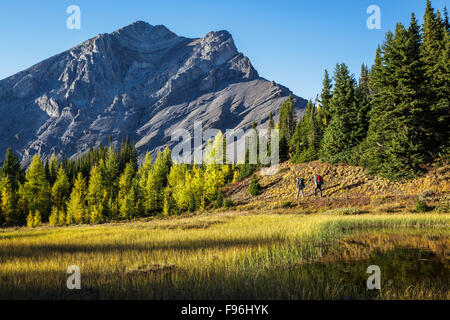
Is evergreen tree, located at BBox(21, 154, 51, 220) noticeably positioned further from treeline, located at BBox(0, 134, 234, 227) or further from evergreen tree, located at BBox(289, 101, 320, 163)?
evergreen tree, located at BBox(289, 101, 320, 163)

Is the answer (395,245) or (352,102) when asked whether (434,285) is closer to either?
(395,245)

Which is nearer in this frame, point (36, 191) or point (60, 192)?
point (36, 191)

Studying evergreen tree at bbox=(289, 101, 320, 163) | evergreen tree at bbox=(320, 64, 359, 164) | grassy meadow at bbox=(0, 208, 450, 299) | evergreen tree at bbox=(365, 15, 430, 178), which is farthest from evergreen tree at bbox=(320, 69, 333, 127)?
grassy meadow at bbox=(0, 208, 450, 299)

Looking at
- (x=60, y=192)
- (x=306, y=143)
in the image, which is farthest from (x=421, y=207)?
(x=60, y=192)

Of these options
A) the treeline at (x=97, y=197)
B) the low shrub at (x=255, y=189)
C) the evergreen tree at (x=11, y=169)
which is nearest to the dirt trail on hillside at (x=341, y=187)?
the low shrub at (x=255, y=189)

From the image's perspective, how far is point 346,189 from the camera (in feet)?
114

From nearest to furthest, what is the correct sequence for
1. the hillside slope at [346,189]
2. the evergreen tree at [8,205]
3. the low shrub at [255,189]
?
the hillside slope at [346,189] → the low shrub at [255,189] → the evergreen tree at [8,205]

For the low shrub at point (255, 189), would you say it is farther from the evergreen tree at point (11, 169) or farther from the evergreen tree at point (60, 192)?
the evergreen tree at point (11, 169)

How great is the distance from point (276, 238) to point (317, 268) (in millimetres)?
5195

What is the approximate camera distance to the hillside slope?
25.7 m

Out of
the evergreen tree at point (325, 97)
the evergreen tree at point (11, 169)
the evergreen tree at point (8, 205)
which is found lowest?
the evergreen tree at point (8, 205)

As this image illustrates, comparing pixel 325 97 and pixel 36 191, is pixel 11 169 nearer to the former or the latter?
pixel 36 191

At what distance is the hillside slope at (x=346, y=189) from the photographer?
84.2ft

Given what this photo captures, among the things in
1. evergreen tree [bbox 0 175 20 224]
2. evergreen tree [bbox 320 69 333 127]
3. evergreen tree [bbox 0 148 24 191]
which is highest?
evergreen tree [bbox 320 69 333 127]
